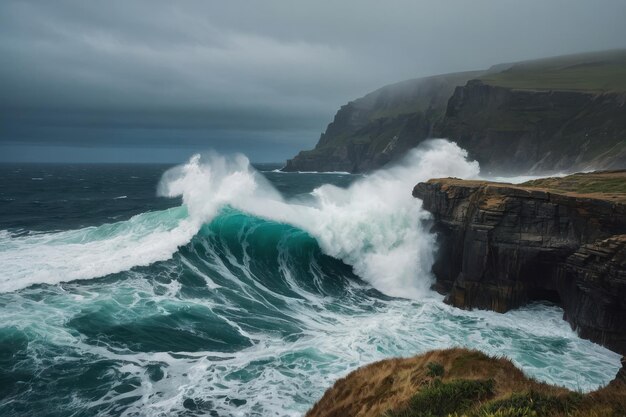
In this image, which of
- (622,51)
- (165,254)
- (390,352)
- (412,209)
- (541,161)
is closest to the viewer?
(390,352)

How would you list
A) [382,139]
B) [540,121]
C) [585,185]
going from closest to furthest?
1. [585,185]
2. [540,121]
3. [382,139]

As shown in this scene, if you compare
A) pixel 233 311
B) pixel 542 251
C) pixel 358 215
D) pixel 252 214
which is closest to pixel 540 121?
pixel 358 215

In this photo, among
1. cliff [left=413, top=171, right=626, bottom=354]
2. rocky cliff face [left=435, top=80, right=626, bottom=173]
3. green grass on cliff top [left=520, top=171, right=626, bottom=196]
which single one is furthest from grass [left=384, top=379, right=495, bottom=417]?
rocky cliff face [left=435, top=80, right=626, bottom=173]

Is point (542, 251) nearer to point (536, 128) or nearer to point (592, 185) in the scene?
point (592, 185)

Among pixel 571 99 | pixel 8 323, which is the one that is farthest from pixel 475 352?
pixel 571 99

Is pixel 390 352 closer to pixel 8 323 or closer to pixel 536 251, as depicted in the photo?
pixel 536 251

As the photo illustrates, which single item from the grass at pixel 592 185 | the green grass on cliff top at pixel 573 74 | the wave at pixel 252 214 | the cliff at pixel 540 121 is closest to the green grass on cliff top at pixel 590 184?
the grass at pixel 592 185
